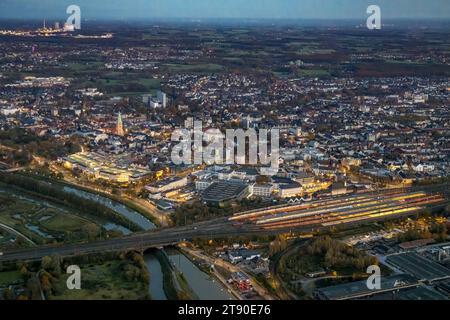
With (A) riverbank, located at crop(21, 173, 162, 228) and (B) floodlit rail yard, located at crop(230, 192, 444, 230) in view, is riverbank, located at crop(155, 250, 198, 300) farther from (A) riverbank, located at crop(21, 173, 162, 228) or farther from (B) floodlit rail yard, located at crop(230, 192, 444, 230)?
(B) floodlit rail yard, located at crop(230, 192, 444, 230)

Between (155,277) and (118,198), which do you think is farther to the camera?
(118,198)

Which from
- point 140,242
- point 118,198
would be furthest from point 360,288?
point 118,198

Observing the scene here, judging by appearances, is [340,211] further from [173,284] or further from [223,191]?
[173,284]

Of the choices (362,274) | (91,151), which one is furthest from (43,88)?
(362,274)

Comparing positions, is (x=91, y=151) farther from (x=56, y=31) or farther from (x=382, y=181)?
(x=56, y=31)
